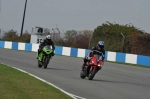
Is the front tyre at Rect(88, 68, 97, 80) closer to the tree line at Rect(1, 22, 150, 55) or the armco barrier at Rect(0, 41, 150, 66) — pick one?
the armco barrier at Rect(0, 41, 150, 66)

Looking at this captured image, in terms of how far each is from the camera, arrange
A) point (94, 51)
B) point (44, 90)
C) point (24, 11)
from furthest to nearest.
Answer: point (24, 11) → point (94, 51) → point (44, 90)

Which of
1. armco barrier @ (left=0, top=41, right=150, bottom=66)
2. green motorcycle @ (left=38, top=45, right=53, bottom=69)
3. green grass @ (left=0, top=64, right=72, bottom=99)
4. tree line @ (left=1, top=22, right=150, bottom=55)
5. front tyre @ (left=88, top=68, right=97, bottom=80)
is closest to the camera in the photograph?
green grass @ (left=0, top=64, right=72, bottom=99)

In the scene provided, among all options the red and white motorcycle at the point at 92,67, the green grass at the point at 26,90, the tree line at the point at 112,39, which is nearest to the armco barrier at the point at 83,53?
the tree line at the point at 112,39

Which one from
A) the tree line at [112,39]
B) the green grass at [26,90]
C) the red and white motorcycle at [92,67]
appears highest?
the tree line at [112,39]

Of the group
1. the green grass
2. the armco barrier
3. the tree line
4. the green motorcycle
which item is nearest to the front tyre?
the green grass

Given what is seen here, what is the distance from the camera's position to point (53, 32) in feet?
148

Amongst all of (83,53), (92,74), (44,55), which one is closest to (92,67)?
(92,74)

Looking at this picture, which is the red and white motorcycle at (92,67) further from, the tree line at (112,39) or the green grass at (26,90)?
the tree line at (112,39)

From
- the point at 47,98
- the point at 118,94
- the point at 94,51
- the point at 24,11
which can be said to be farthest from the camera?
the point at 24,11

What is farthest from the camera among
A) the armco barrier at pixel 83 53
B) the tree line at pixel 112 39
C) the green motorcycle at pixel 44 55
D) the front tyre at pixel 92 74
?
the tree line at pixel 112 39

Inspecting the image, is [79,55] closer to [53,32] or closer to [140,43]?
[140,43]

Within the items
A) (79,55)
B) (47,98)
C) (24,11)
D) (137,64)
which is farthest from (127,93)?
(24,11)

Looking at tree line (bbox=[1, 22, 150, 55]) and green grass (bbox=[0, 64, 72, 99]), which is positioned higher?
tree line (bbox=[1, 22, 150, 55])

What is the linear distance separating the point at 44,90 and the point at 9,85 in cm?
88
